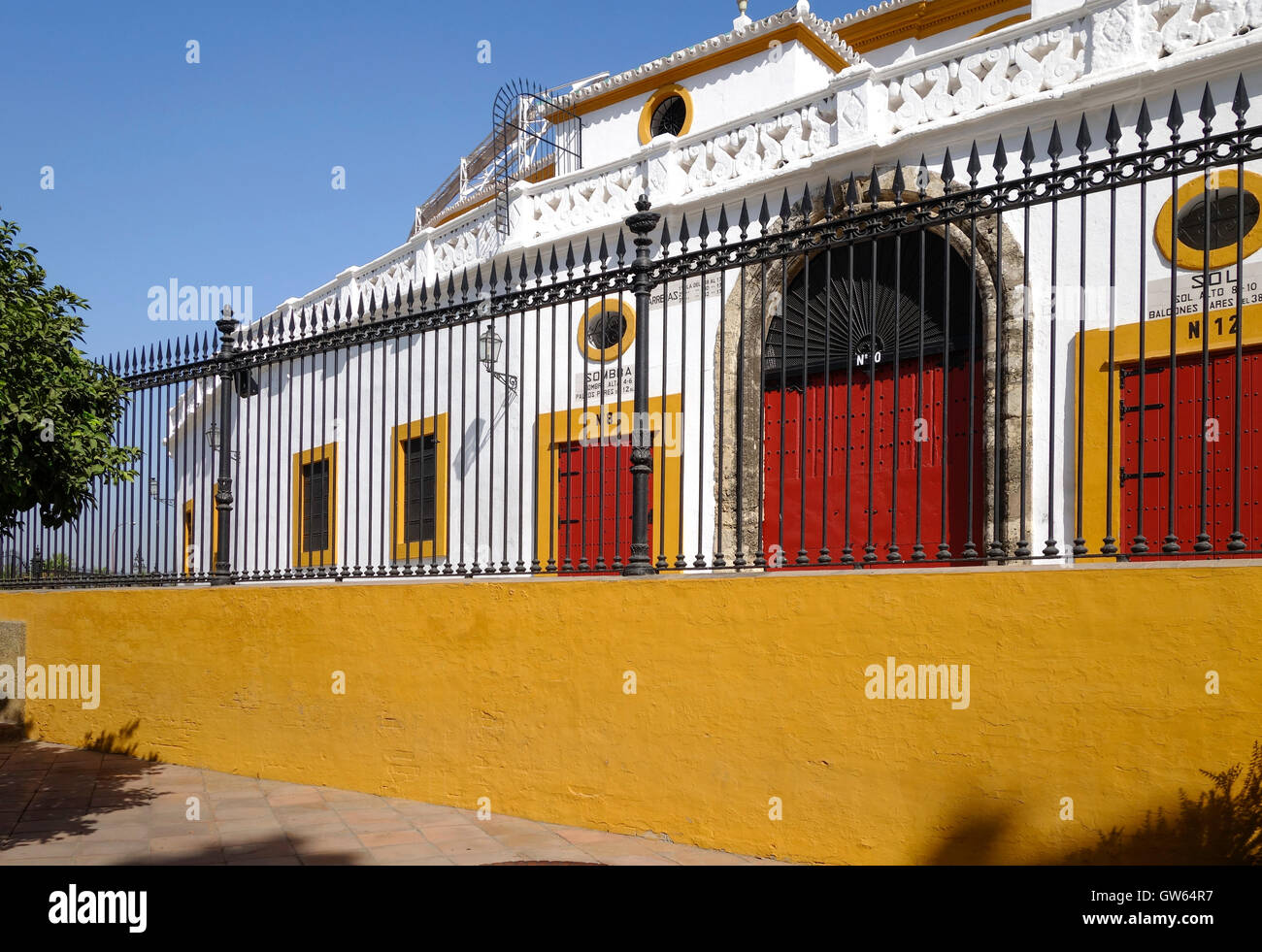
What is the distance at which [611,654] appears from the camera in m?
5.70

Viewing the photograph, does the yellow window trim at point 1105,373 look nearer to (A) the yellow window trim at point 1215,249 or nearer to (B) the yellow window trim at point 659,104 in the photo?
(A) the yellow window trim at point 1215,249

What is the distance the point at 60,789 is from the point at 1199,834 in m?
6.70

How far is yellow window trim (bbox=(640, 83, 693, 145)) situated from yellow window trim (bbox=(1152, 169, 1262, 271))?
798cm

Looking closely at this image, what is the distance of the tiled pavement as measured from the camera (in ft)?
17.3

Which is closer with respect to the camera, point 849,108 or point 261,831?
point 261,831

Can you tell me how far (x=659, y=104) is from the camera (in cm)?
1548

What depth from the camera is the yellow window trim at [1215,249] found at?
294 inches

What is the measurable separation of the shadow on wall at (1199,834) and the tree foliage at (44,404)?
4866 millimetres

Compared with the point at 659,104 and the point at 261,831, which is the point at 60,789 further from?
the point at 659,104

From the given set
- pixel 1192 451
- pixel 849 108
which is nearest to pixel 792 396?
pixel 849 108

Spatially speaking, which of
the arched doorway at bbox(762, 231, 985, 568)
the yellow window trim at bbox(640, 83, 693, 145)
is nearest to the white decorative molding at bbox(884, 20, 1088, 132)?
the arched doorway at bbox(762, 231, 985, 568)
